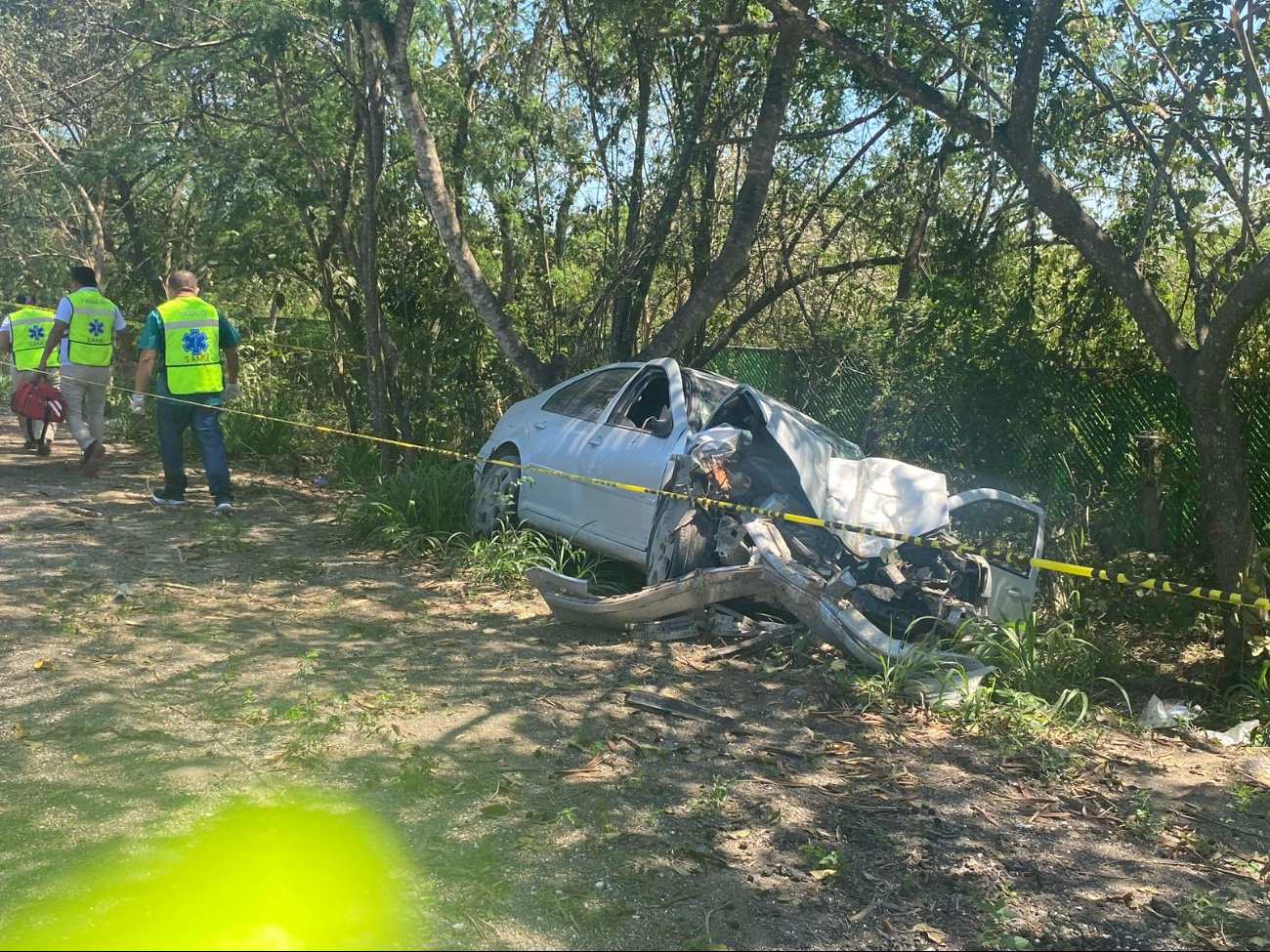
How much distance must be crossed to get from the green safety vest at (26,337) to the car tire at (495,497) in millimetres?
4738

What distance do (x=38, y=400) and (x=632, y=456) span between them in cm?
643

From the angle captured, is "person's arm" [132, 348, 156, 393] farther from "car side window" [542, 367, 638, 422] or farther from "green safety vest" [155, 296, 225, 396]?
"car side window" [542, 367, 638, 422]

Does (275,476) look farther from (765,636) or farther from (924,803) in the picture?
(924,803)

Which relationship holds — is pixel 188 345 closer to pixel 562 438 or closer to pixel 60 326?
pixel 60 326

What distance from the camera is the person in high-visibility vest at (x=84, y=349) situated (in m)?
9.51

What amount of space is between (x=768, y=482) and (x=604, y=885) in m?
3.57

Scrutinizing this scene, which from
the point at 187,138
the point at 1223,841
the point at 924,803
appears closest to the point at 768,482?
the point at 924,803

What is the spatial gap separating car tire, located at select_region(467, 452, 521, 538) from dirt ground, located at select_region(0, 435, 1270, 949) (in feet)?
4.79

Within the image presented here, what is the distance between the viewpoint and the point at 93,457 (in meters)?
9.88

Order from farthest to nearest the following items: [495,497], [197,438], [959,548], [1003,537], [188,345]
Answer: [197,438], [188,345], [495,497], [1003,537], [959,548]

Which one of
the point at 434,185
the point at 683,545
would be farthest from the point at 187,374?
the point at 683,545

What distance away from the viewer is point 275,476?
11227 mm

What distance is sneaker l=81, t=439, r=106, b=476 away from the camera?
9.84 meters

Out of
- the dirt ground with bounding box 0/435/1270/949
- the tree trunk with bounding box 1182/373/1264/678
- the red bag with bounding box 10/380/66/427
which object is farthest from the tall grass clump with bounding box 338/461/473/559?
the tree trunk with bounding box 1182/373/1264/678
